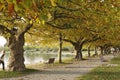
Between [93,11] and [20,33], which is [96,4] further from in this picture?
[20,33]

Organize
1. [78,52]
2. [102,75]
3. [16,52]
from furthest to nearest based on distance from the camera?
[78,52] < [16,52] < [102,75]

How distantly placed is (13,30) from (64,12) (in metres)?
4.44

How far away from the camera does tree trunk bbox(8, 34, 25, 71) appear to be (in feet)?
73.7

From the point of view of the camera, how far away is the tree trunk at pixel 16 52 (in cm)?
2245

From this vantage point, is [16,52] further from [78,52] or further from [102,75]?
[78,52]

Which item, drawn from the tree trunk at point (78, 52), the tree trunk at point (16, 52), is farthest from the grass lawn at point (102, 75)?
the tree trunk at point (78, 52)

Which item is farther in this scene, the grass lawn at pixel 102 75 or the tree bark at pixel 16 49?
the tree bark at pixel 16 49

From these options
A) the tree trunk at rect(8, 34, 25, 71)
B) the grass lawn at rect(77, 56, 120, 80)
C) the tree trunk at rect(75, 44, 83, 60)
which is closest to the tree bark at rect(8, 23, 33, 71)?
the tree trunk at rect(8, 34, 25, 71)

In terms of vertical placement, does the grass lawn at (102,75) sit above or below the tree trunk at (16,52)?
below

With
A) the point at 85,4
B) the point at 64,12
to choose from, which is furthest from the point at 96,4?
the point at 64,12

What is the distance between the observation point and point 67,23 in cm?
2547

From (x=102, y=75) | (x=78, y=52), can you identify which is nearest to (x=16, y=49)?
(x=102, y=75)

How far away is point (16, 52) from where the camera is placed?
22906mm

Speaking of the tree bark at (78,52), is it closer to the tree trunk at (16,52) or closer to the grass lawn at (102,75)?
the grass lawn at (102,75)
